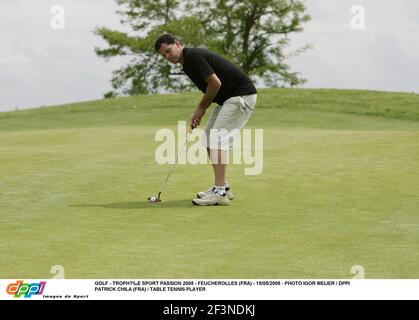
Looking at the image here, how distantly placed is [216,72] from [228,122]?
2.08 feet

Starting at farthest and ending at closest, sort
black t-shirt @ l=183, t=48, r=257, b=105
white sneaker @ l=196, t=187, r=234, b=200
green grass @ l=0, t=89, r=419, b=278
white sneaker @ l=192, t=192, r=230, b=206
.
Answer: white sneaker @ l=196, t=187, r=234, b=200
white sneaker @ l=192, t=192, r=230, b=206
black t-shirt @ l=183, t=48, r=257, b=105
green grass @ l=0, t=89, r=419, b=278

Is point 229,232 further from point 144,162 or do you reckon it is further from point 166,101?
point 166,101

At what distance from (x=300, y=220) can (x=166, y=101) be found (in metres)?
23.0

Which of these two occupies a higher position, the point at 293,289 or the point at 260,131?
the point at 260,131

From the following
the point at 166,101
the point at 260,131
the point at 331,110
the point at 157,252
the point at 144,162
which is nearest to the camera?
the point at 157,252

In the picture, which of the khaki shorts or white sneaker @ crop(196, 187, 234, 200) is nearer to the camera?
white sneaker @ crop(196, 187, 234, 200)

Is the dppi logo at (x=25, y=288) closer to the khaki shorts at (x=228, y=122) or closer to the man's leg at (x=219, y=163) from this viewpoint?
the man's leg at (x=219, y=163)

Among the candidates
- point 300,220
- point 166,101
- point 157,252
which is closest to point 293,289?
point 157,252

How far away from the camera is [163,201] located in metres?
10.1

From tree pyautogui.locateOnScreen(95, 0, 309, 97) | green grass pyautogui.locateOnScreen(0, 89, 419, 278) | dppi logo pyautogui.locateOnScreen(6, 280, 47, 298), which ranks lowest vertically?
dppi logo pyautogui.locateOnScreen(6, 280, 47, 298)

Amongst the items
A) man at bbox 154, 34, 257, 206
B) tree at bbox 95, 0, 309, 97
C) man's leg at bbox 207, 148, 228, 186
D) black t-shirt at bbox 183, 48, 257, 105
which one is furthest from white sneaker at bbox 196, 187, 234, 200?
tree at bbox 95, 0, 309, 97

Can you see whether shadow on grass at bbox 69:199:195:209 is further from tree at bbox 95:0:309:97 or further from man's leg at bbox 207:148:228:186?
tree at bbox 95:0:309:97

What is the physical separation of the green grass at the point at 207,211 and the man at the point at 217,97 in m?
0.35

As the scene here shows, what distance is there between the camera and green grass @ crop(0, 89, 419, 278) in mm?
6344
